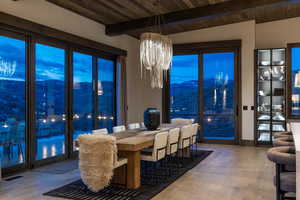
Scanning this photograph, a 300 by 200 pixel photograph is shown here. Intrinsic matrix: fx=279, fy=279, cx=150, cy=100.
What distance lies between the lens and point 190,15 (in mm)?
6316

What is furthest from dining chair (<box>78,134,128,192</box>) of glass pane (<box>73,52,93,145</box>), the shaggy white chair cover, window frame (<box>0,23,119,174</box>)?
glass pane (<box>73,52,93,145</box>)

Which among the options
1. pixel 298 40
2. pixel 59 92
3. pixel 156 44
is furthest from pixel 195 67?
pixel 59 92

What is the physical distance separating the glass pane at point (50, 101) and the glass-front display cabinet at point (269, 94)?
520 centimetres

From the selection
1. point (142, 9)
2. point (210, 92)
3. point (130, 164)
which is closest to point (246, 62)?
point (210, 92)

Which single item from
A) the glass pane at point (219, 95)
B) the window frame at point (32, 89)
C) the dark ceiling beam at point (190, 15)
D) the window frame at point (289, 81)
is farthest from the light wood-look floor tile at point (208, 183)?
the dark ceiling beam at point (190, 15)

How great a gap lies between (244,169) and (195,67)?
4.06 metres

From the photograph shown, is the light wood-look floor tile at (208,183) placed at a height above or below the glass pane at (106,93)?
below

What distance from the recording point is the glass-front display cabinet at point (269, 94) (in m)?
7.72

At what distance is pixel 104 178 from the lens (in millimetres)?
3729

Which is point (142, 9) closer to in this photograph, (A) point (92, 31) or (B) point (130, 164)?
(A) point (92, 31)

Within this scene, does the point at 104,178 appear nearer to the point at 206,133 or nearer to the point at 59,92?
the point at 59,92

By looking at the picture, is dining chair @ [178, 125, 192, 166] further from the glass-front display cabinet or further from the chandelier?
the glass-front display cabinet

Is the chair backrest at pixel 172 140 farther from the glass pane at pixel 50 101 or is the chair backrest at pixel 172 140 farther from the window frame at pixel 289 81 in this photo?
the window frame at pixel 289 81

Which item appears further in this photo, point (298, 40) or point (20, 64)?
point (298, 40)
